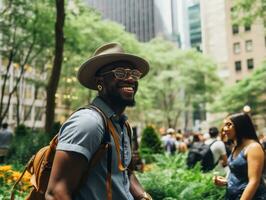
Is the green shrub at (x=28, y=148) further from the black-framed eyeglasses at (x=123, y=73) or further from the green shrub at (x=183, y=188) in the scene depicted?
the black-framed eyeglasses at (x=123, y=73)

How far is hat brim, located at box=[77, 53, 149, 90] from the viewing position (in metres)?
2.41

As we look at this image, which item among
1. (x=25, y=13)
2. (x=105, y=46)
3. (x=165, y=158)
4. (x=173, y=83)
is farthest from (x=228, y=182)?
(x=173, y=83)

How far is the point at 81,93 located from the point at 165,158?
22.8m

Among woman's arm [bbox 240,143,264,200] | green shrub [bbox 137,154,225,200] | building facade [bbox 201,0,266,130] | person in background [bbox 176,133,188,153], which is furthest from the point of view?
building facade [bbox 201,0,266,130]

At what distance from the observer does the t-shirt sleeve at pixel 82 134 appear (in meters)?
1.98

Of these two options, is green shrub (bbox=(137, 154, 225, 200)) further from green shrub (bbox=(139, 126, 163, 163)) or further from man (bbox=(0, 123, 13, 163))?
green shrub (bbox=(139, 126, 163, 163))

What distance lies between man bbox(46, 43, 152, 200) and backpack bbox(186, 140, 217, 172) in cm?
586

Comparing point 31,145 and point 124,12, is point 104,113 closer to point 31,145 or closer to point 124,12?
point 124,12

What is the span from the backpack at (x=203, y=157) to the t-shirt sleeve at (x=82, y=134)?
6.24 meters

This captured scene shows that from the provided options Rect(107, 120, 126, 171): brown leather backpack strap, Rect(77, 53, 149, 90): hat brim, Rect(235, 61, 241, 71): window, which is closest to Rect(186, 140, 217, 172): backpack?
Rect(77, 53, 149, 90): hat brim

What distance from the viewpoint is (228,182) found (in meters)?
3.76

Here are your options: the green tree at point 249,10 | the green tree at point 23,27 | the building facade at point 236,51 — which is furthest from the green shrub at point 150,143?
the building facade at point 236,51

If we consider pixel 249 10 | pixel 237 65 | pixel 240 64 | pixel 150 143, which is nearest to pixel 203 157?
pixel 150 143

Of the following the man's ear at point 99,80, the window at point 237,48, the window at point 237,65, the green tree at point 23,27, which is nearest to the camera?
the man's ear at point 99,80
